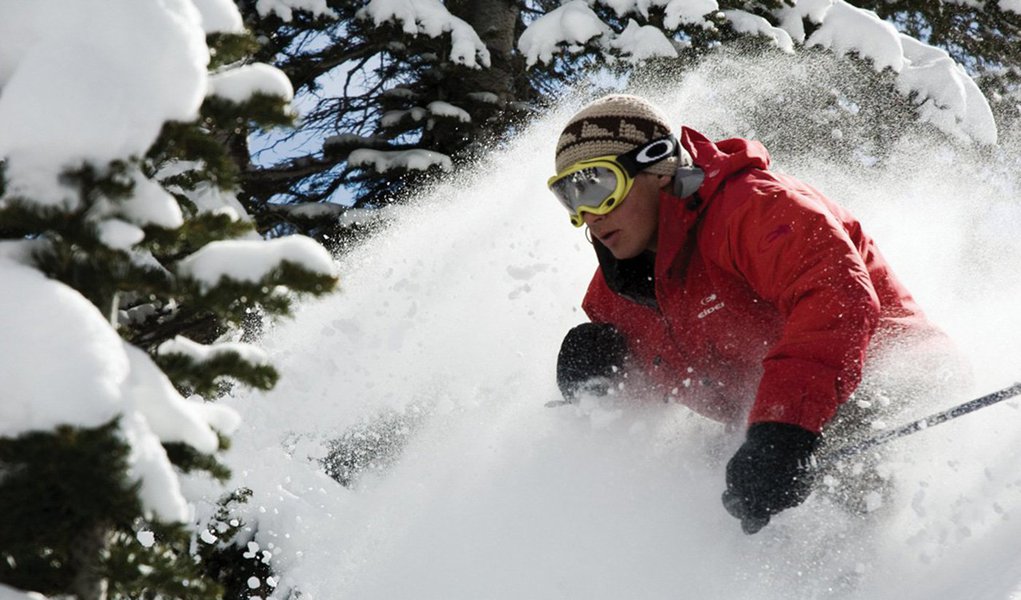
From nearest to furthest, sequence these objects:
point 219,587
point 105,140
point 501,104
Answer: point 105,140 → point 219,587 → point 501,104

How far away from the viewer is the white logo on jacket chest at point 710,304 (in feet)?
9.14

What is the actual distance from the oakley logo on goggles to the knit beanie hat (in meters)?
0.03

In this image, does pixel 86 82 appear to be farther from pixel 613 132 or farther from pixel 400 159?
pixel 400 159

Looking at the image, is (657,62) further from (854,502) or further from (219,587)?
(219,587)

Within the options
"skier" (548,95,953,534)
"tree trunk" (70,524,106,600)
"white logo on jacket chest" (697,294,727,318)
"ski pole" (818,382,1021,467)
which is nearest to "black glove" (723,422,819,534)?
"skier" (548,95,953,534)

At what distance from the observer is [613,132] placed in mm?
2828

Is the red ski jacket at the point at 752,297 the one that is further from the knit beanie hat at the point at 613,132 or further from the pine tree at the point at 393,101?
the pine tree at the point at 393,101

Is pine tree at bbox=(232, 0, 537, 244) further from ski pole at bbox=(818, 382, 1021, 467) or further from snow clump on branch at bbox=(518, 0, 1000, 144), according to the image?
ski pole at bbox=(818, 382, 1021, 467)

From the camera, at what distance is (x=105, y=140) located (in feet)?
3.38

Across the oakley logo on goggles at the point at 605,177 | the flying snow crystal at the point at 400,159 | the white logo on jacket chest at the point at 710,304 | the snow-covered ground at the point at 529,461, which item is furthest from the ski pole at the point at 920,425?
the flying snow crystal at the point at 400,159

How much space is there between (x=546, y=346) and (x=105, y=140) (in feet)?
10.6

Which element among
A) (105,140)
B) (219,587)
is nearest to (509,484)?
(219,587)

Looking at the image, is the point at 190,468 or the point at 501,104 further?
the point at 501,104

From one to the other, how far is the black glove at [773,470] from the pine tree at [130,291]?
1.44 metres
